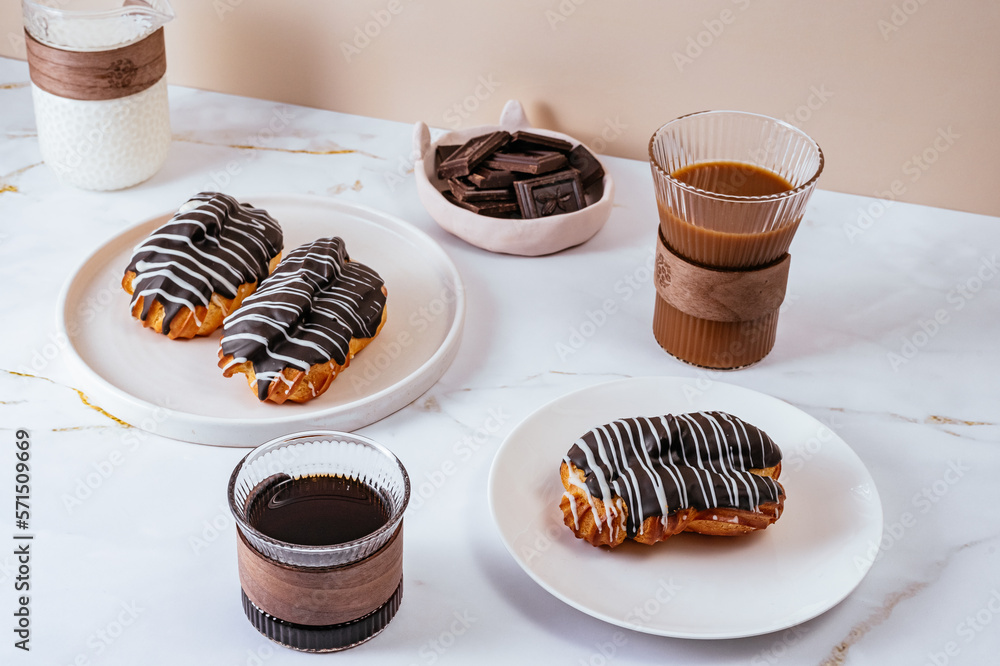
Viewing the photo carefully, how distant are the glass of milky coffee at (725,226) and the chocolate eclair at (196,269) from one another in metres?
0.56

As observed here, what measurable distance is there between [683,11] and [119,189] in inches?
38.0

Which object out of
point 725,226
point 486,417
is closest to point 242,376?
point 486,417

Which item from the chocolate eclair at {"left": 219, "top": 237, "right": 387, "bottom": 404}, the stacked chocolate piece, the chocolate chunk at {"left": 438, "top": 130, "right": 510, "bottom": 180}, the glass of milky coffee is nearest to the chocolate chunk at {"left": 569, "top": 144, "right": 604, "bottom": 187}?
the stacked chocolate piece

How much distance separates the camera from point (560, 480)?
1.06m

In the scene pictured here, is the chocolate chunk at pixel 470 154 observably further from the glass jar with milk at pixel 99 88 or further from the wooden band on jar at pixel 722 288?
the glass jar with milk at pixel 99 88

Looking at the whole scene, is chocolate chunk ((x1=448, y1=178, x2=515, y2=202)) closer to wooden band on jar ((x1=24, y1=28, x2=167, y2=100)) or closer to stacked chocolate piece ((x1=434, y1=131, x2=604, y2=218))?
stacked chocolate piece ((x1=434, y1=131, x2=604, y2=218))

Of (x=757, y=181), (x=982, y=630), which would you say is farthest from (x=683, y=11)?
(x=982, y=630)

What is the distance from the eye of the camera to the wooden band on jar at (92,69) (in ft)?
4.73

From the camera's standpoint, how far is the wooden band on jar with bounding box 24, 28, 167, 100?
1440 mm

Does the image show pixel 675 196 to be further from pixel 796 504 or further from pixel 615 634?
pixel 615 634

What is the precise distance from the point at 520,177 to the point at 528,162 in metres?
0.03

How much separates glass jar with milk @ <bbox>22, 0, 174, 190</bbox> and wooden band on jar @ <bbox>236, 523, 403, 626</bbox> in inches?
34.9

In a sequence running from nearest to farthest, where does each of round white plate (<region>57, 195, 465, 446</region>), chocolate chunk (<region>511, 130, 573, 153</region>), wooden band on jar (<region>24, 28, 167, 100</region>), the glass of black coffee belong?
1. the glass of black coffee
2. round white plate (<region>57, 195, 465, 446</region>)
3. wooden band on jar (<region>24, 28, 167, 100</region>)
4. chocolate chunk (<region>511, 130, 573, 153</region>)

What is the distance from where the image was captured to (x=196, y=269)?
4.16 feet
